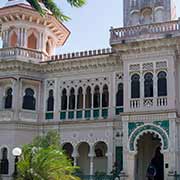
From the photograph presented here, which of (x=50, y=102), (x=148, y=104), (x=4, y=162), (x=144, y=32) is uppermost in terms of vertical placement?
(x=144, y=32)

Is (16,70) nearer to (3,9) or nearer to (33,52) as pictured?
(33,52)

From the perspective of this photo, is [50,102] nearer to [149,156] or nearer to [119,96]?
[119,96]

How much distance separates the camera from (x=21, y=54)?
26203mm

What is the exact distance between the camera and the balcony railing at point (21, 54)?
85.6 ft

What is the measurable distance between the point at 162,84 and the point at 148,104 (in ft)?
4.31

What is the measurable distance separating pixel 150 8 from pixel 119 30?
10.9 feet

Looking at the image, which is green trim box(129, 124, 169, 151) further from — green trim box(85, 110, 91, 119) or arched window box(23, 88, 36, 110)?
arched window box(23, 88, 36, 110)

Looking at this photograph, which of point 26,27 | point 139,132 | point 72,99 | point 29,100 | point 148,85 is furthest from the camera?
point 26,27

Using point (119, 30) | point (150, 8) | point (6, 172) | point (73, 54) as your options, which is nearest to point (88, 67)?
point (73, 54)

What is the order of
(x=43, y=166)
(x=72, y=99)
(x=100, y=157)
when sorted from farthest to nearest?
(x=72, y=99) → (x=100, y=157) → (x=43, y=166)

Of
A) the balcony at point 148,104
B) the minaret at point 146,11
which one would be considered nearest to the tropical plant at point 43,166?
the balcony at point 148,104

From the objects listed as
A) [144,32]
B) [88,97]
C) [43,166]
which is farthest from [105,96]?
[43,166]

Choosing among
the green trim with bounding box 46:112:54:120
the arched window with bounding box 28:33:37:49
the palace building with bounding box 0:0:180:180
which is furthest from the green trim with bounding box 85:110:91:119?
the arched window with bounding box 28:33:37:49

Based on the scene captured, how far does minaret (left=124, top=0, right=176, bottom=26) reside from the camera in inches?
986
